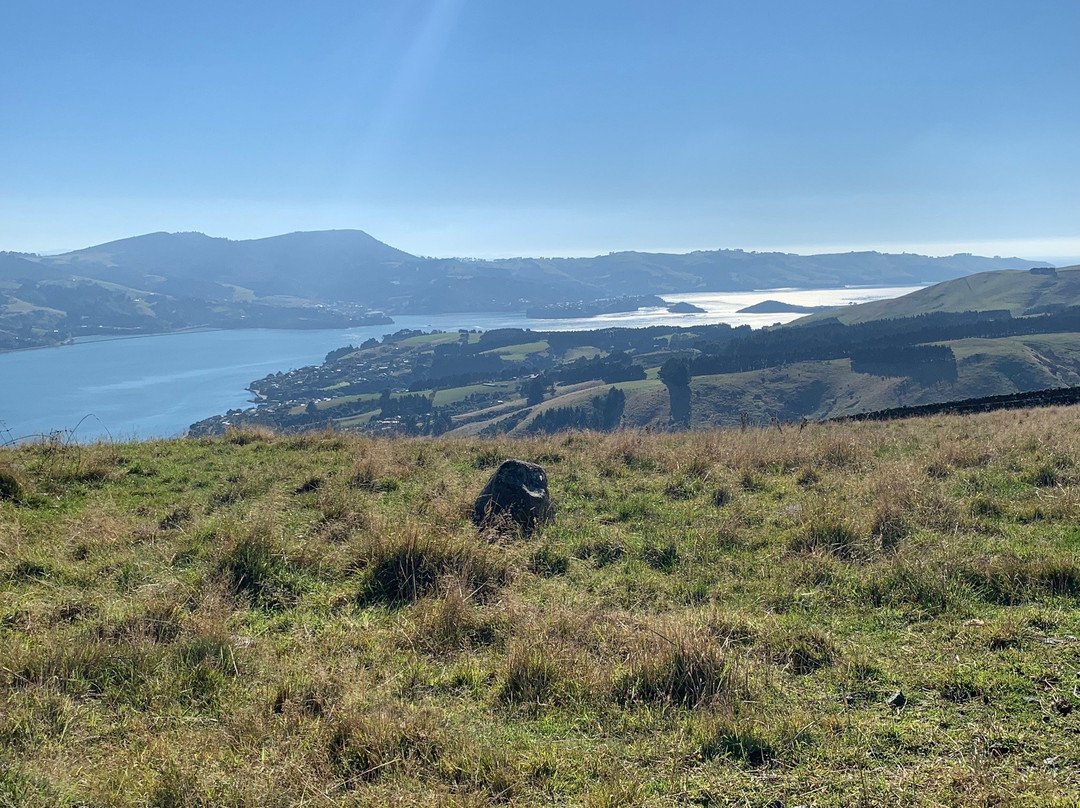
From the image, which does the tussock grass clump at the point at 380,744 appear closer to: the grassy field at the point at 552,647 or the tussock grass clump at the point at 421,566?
the grassy field at the point at 552,647

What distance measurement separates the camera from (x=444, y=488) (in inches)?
412

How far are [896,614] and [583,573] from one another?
317 cm

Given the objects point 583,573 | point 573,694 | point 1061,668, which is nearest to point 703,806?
point 573,694

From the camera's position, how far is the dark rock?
8.52 m

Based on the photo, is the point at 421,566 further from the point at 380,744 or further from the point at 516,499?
the point at 380,744

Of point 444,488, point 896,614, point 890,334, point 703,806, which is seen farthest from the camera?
Result: point 890,334

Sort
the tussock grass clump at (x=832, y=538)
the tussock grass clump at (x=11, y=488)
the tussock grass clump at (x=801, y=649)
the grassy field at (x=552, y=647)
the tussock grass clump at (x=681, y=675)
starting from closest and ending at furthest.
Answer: the grassy field at (x=552, y=647)
the tussock grass clump at (x=681, y=675)
the tussock grass clump at (x=801, y=649)
the tussock grass clump at (x=832, y=538)
the tussock grass clump at (x=11, y=488)

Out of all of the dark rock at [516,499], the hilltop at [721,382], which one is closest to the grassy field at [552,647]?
the dark rock at [516,499]

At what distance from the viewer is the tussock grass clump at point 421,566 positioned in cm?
644

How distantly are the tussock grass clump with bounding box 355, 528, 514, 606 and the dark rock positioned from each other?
131cm

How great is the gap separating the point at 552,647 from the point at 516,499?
Result: 155 inches

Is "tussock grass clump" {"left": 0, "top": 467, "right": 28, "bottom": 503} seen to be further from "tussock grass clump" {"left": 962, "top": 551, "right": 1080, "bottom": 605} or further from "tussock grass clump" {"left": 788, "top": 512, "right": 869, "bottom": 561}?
"tussock grass clump" {"left": 962, "top": 551, "right": 1080, "bottom": 605}

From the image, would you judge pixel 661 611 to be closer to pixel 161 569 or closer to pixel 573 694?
pixel 573 694

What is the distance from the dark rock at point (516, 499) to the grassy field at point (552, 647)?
320mm
